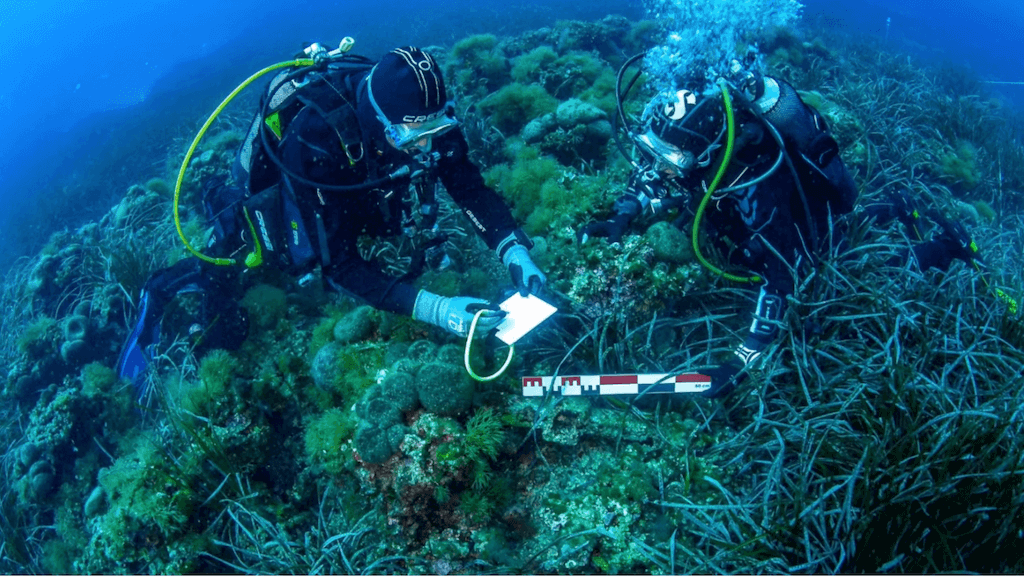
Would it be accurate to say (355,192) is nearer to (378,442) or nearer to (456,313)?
(456,313)

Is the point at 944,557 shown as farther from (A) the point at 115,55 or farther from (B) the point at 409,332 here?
(A) the point at 115,55

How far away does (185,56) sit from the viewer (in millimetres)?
34406

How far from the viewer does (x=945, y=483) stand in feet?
6.37

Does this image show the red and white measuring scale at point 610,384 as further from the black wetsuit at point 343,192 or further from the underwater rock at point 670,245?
the black wetsuit at point 343,192

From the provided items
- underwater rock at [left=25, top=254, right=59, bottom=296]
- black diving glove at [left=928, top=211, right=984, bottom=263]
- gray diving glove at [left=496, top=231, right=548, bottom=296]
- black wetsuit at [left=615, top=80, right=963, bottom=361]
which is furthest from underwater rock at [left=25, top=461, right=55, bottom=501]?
black diving glove at [left=928, top=211, right=984, bottom=263]

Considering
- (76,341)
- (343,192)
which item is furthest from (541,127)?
(76,341)

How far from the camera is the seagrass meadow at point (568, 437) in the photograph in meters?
2.12

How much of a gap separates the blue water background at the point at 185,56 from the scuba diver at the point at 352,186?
880cm

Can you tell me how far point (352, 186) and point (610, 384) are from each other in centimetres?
213

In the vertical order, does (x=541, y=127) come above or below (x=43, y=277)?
above

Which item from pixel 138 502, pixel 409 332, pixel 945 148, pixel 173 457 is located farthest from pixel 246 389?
pixel 945 148

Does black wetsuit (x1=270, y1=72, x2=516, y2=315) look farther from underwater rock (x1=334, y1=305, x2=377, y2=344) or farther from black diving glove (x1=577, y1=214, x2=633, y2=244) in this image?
black diving glove (x1=577, y1=214, x2=633, y2=244)

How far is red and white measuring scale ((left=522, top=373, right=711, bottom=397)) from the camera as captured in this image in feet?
9.67

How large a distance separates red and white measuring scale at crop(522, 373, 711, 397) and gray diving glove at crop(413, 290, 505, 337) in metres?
0.43
